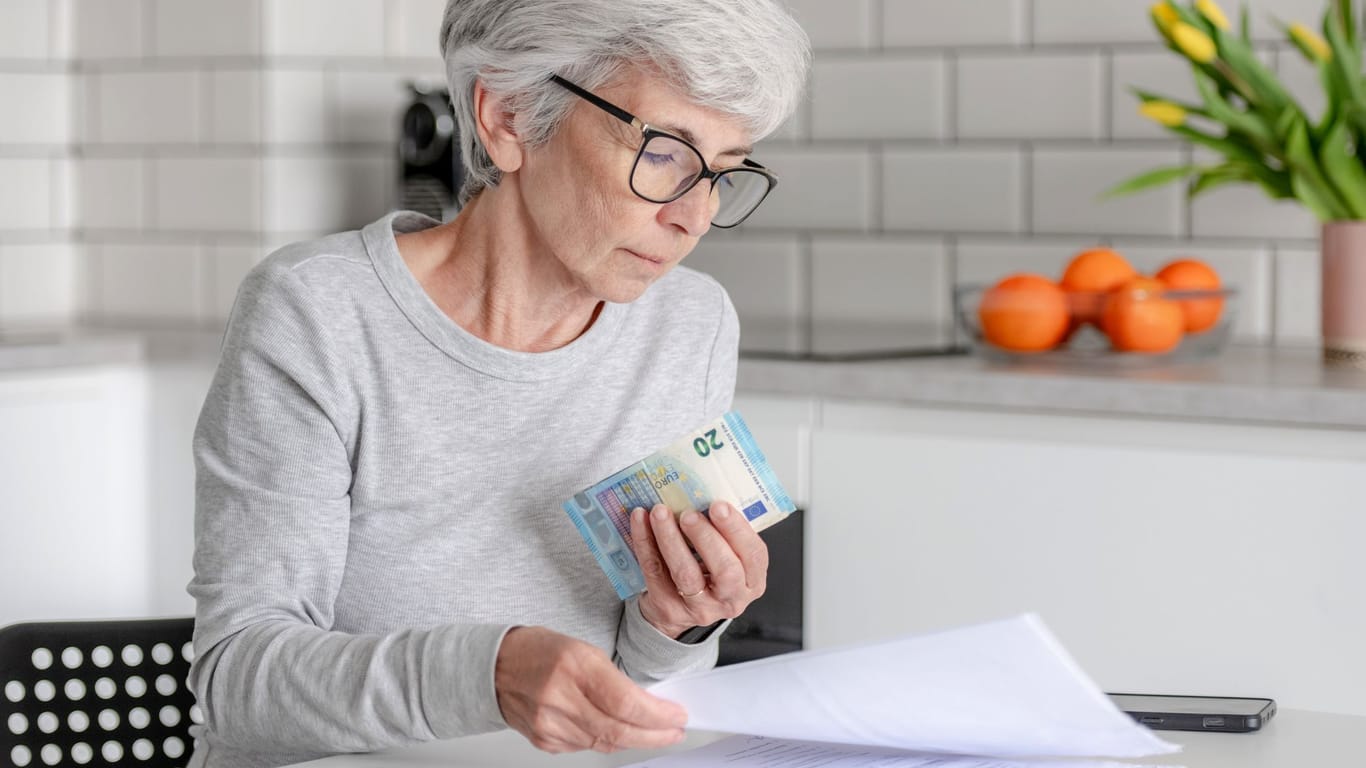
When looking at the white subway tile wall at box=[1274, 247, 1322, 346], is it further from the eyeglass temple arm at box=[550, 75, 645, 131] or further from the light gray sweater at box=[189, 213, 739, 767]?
the eyeglass temple arm at box=[550, 75, 645, 131]

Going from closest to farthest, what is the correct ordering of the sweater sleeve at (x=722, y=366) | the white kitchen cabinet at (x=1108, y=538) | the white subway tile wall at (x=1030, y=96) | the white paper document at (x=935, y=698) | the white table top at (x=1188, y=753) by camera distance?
the white paper document at (x=935, y=698) < the white table top at (x=1188, y=753) < the sweater sleeve at (x=722, y=366) < the white kitchen cabinet at (x=1108, y=538) < the white subway tile wall at (x=1030, y=96)

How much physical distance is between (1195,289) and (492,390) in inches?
39.6

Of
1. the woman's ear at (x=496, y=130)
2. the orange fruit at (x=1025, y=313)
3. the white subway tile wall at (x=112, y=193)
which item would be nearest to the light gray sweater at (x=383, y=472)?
the woman's ear at (x=496, y=130)

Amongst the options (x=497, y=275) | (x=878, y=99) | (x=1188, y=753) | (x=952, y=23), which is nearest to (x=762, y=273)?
(x=878, y=99)

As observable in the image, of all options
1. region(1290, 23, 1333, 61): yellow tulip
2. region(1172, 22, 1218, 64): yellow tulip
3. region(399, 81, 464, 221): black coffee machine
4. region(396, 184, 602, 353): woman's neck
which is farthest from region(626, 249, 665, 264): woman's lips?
region(399, 81, 464, 221): black coffee machine

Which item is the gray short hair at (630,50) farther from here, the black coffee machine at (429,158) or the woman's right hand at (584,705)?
the black coffee machine at (429,158)

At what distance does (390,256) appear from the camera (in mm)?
1285

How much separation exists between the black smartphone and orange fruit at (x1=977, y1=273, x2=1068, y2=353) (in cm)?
92

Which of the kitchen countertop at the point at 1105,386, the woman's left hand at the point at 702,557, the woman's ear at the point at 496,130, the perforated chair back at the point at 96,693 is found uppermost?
the woman's ear at the point at 496,130

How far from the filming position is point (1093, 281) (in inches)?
77.7

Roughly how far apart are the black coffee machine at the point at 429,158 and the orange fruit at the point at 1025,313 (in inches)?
31.5

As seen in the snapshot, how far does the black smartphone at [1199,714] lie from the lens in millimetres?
1045

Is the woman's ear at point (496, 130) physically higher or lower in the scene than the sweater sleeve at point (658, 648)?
higher

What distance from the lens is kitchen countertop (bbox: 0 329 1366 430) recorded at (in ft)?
5.59
